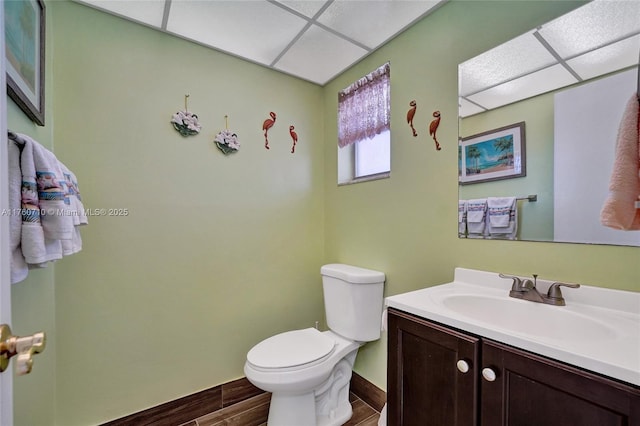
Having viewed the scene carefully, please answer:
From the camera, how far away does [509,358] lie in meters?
0.76

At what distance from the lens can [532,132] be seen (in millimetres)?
1138

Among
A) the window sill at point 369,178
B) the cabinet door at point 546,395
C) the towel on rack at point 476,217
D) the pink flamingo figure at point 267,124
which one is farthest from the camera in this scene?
the pink flamingo figure at point 267,124

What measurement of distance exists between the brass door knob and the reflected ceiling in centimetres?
162

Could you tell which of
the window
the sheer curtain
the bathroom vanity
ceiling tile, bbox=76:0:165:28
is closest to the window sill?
the window

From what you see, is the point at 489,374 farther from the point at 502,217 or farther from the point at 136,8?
the point at 136,8

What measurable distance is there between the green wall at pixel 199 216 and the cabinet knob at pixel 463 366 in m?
0.54

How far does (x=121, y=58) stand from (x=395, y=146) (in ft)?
5.25

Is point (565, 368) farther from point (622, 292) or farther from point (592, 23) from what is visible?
point (592, 23)

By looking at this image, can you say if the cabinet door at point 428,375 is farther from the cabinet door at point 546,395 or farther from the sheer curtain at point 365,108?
the sheer curtain at point 365,108

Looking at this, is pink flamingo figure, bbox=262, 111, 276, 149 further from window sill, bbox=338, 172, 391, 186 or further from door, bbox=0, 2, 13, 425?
door, bbox=0, 2, 13, 425

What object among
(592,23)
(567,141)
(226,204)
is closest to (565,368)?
(567,141)

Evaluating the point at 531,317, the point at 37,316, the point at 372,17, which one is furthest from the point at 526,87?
the point at 37,316

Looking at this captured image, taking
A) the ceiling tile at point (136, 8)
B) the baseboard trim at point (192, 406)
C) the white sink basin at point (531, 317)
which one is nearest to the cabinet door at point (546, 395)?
the white sink basin at point (531, 317)

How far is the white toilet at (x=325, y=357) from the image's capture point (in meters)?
1.36
